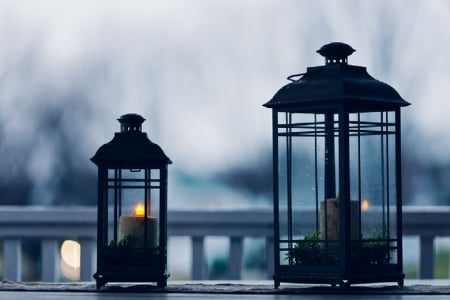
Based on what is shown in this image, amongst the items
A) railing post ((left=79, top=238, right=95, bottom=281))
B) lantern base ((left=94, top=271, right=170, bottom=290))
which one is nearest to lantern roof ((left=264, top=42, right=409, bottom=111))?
lantern base ((left=94, top=271, right=170, bottom=290))

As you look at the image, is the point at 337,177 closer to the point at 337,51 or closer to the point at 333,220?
the point at 333,220

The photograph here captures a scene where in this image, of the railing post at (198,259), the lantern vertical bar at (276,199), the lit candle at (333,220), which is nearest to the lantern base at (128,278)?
the lantern vertical bar at (276,199)

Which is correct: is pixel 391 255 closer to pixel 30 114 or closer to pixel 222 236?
pixel 222 236

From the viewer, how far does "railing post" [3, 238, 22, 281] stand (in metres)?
3.49

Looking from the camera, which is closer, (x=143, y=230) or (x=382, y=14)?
(x=143, y=230)

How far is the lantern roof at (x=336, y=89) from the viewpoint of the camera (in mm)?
2307

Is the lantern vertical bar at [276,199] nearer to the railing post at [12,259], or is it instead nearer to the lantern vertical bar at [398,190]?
the lantern vertical bar at [398,190]

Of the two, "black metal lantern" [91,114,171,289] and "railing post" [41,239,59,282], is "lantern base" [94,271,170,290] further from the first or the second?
"railing post" [41,239,59,282]

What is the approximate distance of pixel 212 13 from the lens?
14.2ft

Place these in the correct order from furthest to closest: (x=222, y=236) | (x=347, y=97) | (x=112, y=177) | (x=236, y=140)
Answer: (x=236, y=140)
(x=222, y=236)
(x=112, y=177)
(x=347, y=97)

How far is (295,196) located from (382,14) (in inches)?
70.6

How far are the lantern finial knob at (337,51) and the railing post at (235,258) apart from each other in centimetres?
107

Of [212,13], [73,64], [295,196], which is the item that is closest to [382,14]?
[212,13]

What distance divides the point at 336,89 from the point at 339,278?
1.18 ft
